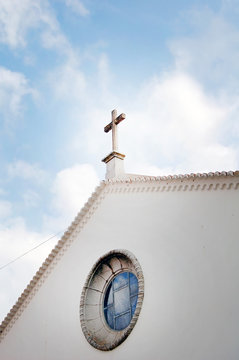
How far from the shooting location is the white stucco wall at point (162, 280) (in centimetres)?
742

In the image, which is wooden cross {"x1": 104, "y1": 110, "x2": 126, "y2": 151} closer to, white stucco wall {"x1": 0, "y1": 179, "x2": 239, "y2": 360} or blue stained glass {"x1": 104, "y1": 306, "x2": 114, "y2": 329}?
white stucco wall {"x1": 0, "y1": 179, "x2": 239, "y2": 360}

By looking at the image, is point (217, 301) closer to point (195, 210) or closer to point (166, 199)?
point (195, 210)

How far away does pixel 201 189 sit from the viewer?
8.89m

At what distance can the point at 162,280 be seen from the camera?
858cm

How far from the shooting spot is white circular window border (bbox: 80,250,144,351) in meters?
9.12

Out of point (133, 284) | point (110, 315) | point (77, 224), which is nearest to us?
point (133, 284)

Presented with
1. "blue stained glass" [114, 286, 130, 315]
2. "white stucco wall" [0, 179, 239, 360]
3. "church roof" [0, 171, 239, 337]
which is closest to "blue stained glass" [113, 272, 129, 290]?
"blue stained glass" [114, 286, 130, 315]

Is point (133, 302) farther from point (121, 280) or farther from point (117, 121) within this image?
point (117, 121)

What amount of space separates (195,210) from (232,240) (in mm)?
1183

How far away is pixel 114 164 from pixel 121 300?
477 cm

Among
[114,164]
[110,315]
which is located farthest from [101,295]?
[114,164]

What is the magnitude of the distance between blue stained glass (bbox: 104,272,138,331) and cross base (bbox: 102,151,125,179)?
12.7 feet

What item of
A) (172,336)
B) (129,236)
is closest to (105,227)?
(129,236)

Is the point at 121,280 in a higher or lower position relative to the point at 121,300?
A: higher
